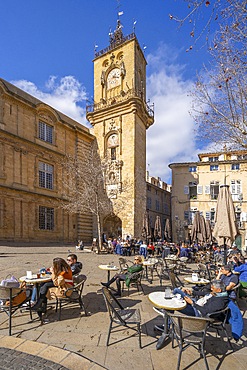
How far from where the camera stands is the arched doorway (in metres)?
28.3

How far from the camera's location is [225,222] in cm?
863

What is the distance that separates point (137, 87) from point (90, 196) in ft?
49.4

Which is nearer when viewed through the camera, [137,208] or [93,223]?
[137,208]

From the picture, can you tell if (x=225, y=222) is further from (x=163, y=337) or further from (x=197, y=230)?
(x=197, y=230)

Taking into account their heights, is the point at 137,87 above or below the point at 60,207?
above

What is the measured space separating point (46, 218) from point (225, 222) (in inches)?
707

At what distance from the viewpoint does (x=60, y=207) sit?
24.3 metres

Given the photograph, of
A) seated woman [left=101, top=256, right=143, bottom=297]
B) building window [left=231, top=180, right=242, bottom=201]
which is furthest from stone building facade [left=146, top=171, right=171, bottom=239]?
seated woman [left=101, top=256, right=143, bottom=297]

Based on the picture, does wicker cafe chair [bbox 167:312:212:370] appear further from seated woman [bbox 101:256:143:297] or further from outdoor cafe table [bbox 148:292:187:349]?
seated woman [bbox 101:256:143:297]

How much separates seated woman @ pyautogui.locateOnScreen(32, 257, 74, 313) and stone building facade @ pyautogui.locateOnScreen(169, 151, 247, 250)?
25.9 m

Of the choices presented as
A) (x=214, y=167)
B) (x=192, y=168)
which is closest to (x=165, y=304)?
(x=192, y=168)

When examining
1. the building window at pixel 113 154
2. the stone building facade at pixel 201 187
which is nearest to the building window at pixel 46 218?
the building window at pixel 113 154

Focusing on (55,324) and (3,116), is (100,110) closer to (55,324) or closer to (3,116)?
(3,116)

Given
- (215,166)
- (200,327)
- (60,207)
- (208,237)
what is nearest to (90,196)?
(60,207)
